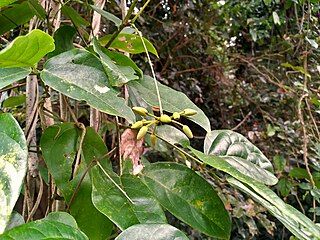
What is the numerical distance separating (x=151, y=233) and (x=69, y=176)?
182mm

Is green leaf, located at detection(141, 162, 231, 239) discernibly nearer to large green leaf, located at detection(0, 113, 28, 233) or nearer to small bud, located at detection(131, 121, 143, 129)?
small bud, located at detection(131, 121, 143, 129)

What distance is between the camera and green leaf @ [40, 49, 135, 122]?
16.0 inches

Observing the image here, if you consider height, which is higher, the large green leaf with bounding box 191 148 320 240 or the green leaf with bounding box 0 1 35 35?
the green leaf with bounding box 0 1 35 35

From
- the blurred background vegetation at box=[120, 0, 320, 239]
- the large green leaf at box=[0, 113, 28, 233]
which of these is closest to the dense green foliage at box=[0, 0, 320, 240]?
the large green leaf at box=[0, 113, 28, 233]

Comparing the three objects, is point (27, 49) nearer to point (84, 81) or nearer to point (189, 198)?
point (84, 81)

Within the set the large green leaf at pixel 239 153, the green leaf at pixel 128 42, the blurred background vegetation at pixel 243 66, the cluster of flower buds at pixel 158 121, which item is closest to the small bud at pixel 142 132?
the cluster of flower buds at pixel 158 121

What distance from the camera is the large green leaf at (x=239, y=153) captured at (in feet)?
1.64

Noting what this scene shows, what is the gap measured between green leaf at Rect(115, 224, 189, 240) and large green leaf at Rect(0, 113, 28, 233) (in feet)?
0.31

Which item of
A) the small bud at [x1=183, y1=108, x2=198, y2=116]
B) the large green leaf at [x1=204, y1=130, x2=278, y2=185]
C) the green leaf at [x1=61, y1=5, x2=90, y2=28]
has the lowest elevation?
the large green leaf at [x1=204, y1=130, x2=278, y2=185]

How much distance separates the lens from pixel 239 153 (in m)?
0.53

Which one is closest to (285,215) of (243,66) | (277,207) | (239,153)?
(277,207)

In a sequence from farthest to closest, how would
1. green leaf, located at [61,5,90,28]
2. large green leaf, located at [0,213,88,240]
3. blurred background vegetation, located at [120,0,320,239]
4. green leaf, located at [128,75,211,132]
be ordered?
1. blurred background vegetation, located at [120,0,320,239]
2. green leaf, located at [61,5,90,28]
3. green leaf, located at [128,75,211,132]
4. large green leaf, located at [0,213,88,240]

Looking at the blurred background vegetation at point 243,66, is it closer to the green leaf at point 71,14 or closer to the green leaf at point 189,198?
the green leaf at point 71,14

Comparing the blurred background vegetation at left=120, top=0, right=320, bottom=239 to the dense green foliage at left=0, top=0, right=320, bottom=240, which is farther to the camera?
the blurred background vegetation at left=120, top=0, right=320, bottom=239
